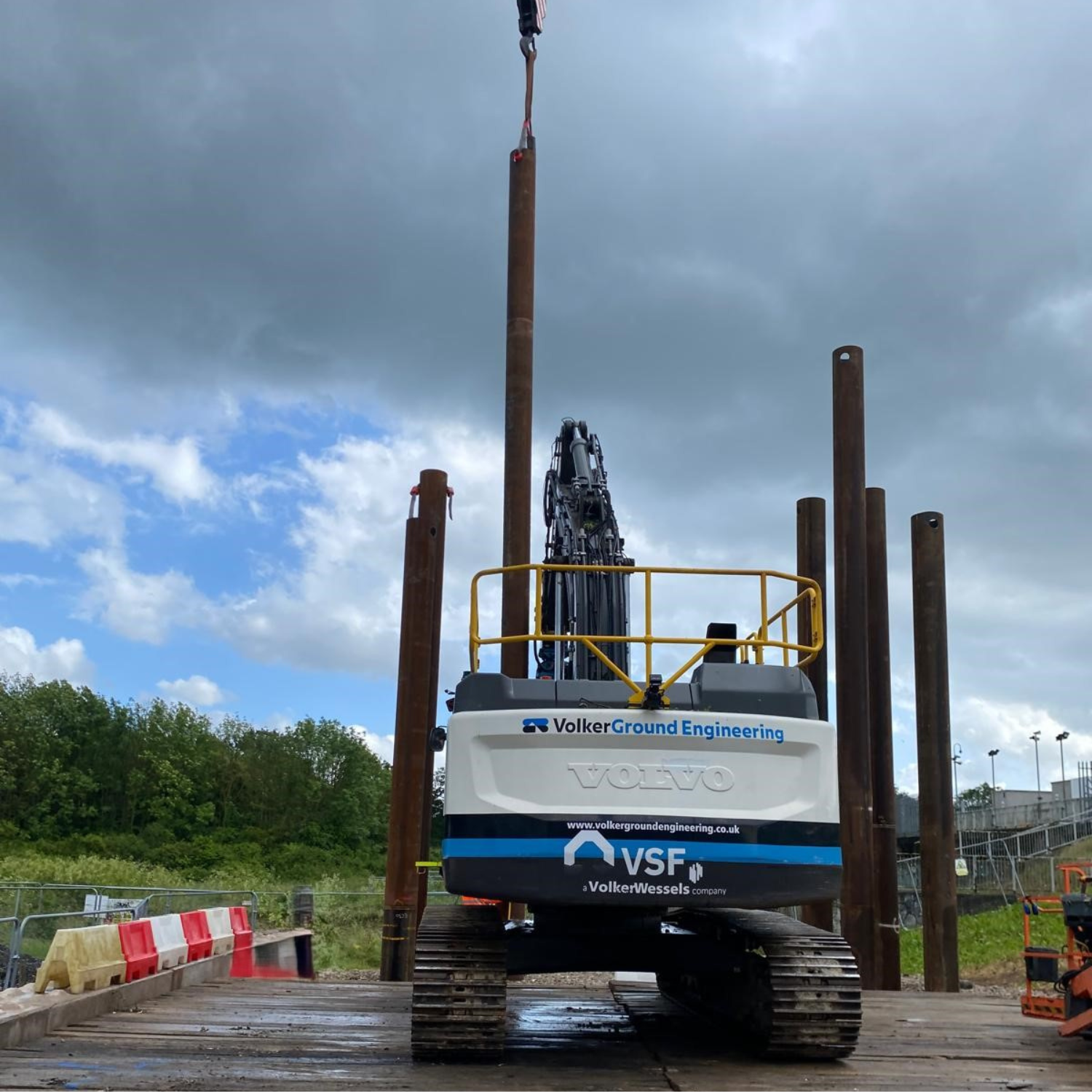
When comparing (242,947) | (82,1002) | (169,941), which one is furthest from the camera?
(242,947)

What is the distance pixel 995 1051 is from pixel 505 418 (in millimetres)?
9368

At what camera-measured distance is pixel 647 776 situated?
7531 millimetres

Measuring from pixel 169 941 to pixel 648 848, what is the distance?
6.52 meters

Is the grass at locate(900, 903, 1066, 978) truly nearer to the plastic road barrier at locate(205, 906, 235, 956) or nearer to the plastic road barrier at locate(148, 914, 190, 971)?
the plastic road barrier at locate(205, 906, 235, 956)

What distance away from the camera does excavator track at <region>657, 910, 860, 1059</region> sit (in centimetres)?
781

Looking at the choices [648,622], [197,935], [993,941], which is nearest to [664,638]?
[648,622]

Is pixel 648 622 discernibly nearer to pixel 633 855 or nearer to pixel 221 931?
pixel 633 855

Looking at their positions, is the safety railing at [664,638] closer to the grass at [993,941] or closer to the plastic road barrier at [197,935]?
the plastic road barrier at [197,935]

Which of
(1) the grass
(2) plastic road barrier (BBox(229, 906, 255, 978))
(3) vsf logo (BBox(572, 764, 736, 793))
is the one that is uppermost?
(3) vsf logo (BBox(572, 764, 736, 793))

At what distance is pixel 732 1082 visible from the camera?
7027 millimetres

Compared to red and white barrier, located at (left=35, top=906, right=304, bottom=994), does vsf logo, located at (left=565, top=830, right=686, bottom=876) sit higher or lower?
higher

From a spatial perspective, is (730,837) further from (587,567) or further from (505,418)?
(505,418)

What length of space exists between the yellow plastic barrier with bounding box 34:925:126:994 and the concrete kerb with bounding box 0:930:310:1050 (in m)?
0.07

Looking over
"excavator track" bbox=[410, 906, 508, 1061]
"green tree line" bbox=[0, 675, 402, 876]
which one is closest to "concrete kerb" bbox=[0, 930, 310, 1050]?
"excavator track" bbox=[410, 906, 508, 1061]
